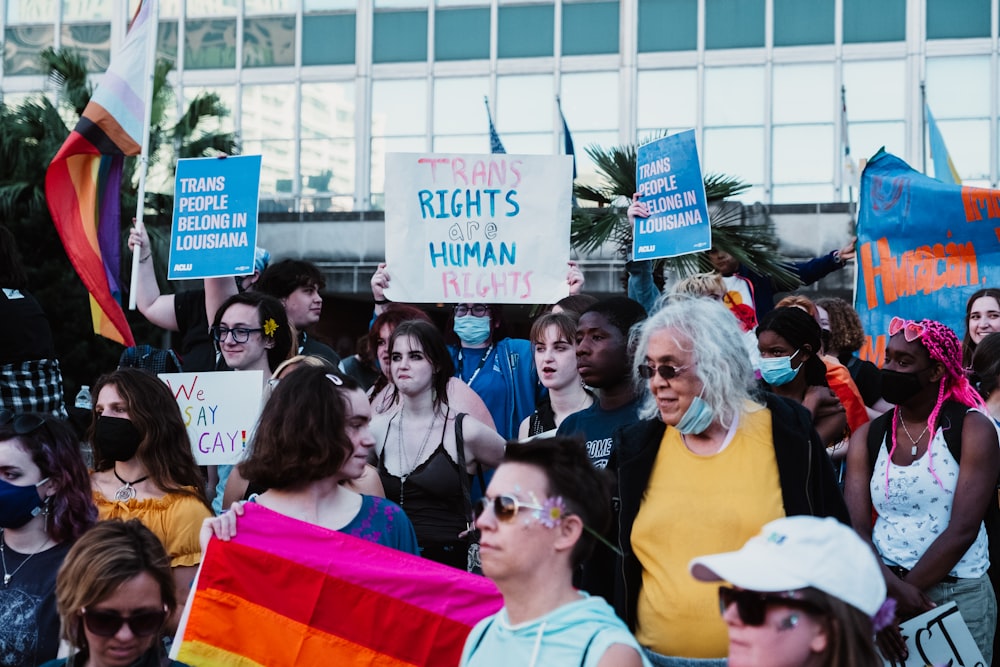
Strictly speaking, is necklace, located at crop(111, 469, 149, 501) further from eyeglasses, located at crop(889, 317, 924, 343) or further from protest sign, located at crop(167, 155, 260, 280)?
eyeglasses, located at crop(889, 317, 924, 343)

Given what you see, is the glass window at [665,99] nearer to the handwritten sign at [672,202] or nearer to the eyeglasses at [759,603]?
the handwritten sign at [672,202]

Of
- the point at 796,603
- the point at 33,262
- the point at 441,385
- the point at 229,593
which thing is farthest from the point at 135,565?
the point at 33,262

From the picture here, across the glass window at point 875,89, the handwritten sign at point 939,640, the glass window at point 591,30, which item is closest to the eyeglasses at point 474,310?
the handwritten sign at point 939,640

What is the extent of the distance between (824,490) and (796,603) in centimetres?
125

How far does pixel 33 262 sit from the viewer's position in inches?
920

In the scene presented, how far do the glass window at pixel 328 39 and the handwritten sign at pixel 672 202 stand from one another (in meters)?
17.1

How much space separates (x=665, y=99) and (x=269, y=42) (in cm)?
729

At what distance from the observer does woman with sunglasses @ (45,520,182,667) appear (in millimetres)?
3590

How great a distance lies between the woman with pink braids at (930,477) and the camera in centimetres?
483

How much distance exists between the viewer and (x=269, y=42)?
24250mm

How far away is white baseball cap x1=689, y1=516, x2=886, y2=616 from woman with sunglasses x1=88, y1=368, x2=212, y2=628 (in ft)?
8.03

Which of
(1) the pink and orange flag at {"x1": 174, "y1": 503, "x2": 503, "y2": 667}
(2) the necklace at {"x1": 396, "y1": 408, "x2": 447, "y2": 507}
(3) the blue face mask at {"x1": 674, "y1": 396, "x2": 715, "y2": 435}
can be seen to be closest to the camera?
(3) the blue face mask at {"x1": 674, "y1": 396, "x2": 715, "y2": 435}

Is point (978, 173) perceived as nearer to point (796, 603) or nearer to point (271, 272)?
point (271, 272)

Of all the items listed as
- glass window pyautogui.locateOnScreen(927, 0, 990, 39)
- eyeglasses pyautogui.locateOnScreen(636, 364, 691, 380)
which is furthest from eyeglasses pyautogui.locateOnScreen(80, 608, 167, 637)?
glass window pyautogui.locateOnScreen(927, 0, 990, 39)
